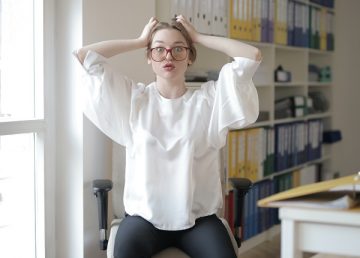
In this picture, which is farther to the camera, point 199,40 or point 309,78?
point 309,78

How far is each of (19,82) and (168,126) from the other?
715 millimetres

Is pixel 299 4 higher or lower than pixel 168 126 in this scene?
higher

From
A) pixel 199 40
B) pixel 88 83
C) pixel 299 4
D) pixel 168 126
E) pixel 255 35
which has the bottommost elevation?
pixel 168 126

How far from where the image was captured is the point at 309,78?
4.38 meters

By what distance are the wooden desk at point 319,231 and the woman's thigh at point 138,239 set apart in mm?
752

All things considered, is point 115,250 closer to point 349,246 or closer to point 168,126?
point 168,126

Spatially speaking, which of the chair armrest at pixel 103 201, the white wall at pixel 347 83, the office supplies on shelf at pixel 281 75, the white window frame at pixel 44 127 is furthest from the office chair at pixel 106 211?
the white wall at pixel 347 83

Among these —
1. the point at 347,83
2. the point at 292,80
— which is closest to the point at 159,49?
the point at 292,80

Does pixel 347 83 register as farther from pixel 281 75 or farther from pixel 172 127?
pixel 172 127

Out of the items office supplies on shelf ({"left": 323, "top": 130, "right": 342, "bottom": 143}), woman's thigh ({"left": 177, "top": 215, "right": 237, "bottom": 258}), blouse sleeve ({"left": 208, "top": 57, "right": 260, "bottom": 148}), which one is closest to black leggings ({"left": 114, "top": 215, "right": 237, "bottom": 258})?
woman's thigh ({"left": 177, "top": 215, "right": 237, "bottom": 258})

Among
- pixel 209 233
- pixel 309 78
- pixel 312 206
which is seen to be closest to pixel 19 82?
pixel 209 233

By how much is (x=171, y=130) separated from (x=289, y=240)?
0.89 m

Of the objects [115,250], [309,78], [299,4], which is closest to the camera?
[115,250]

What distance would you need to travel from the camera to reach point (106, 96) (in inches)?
74.4
